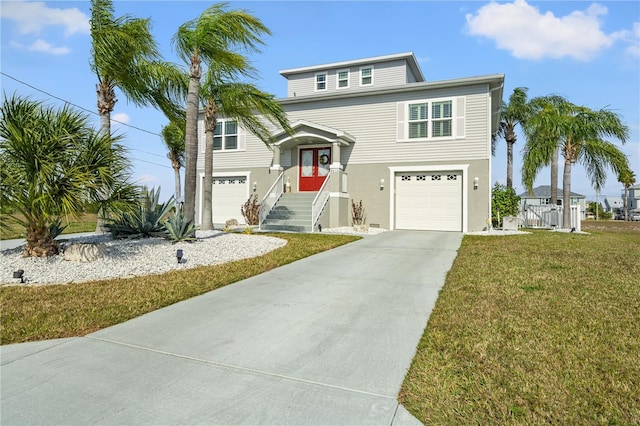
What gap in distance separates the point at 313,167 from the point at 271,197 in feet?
8.82

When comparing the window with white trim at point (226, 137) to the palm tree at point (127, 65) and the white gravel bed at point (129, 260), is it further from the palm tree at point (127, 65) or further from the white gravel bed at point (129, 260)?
the white gravel bed at point (129, 260)

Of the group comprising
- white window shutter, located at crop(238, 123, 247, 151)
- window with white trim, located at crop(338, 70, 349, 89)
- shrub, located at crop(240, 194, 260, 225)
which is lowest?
shrub, located at crop(240, 194, 260, 225)

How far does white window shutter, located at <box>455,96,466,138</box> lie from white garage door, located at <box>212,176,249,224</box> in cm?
1051

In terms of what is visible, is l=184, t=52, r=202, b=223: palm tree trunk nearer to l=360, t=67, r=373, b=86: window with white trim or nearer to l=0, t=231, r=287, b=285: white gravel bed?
l=0, t=231, r=287, b=285: white gravel bed

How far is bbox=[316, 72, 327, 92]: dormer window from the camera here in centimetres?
2154

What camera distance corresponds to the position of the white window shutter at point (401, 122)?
1545 cm

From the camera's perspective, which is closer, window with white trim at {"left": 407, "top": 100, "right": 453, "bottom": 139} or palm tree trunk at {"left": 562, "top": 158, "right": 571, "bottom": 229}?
window with white trim at {"left": 407, "top": 100, "right": 453, "bottom": 139}

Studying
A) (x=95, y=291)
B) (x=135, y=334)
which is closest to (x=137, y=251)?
(x=95, y=291)

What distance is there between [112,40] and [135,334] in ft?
29.6

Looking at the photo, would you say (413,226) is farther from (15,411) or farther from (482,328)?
(15,411)

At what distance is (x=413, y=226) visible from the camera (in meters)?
15.6

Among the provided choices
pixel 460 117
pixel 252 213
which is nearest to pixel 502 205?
pixel 460 117

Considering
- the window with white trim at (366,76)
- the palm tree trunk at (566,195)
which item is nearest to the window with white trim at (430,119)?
the window with white trim at (366,76)

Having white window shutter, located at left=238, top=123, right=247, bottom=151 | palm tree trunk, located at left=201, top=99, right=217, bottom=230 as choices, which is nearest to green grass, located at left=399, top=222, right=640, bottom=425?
palm tree trunk, located at left=201, top=99, right=217, bottom=230
